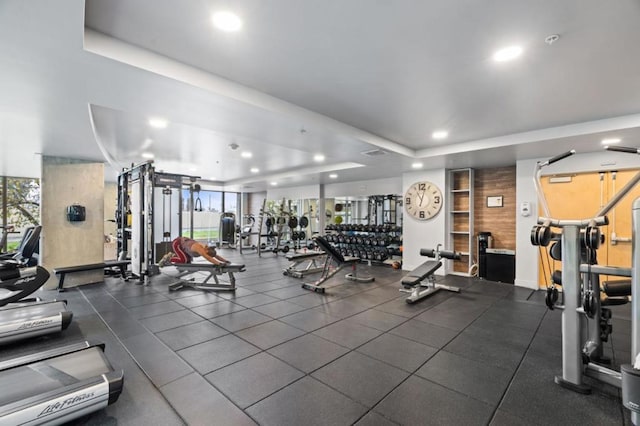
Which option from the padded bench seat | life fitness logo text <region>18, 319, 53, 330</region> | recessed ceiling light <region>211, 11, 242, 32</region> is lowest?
life fitness logo text <region>18, 319, 53, 330</region>

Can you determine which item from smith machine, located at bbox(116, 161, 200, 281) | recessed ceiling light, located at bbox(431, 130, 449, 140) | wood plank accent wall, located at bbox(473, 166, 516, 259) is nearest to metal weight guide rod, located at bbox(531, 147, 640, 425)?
recessed ceiling light, located at bbox(431, 130, 449, 140)

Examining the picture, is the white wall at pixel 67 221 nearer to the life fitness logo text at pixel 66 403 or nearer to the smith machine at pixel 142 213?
the smith machine at pixel 142 213

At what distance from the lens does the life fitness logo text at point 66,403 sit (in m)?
1.61

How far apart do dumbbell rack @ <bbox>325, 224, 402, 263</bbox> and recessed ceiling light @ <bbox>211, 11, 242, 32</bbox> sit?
633cm

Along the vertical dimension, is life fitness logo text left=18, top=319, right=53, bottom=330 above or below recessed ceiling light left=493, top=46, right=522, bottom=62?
below

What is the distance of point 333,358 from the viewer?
8.59ft

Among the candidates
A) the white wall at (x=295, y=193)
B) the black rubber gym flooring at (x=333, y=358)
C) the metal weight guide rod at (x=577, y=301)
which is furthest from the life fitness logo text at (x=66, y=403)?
the white wall at (x=295, y=193)

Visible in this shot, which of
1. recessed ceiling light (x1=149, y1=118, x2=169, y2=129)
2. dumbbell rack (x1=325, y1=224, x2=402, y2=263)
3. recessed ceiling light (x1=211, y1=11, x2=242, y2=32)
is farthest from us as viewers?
dumbbell rack (x1=325, y1=224, x2=402, y2=263)

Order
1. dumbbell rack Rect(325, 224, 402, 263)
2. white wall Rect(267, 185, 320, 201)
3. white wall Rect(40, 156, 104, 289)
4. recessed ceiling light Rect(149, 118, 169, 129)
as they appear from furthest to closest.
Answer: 1. white wall Rect(267, 185, 320, 201)
2. dumbbell rack Rect(325, 224, 402, 263)
3. white wall Rect(40, 156, 104, 289)
4. recessed ceiling light Rect(149, 118, 169, 129)

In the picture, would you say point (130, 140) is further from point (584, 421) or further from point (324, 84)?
point (584, 421)

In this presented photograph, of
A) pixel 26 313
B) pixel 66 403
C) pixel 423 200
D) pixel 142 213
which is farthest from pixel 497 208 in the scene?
pixel 26 313

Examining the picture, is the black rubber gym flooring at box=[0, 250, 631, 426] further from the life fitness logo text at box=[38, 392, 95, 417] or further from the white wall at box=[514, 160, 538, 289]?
the white wall at box=[514, 160, 538, 289]

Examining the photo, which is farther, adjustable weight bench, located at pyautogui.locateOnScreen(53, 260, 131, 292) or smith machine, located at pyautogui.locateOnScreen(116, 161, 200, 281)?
smith machine, located at pyautogui.locateOnScreen(116, 161, 200, 281)

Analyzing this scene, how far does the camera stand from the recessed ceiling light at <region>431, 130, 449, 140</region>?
4.32 meters
